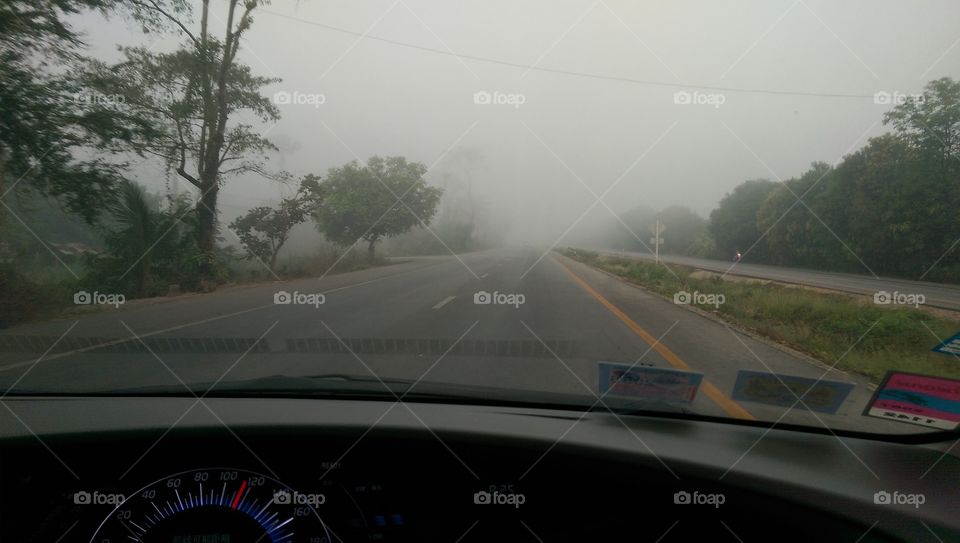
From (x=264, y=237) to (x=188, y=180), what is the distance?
219 inches

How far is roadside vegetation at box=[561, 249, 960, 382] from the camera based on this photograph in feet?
16.8

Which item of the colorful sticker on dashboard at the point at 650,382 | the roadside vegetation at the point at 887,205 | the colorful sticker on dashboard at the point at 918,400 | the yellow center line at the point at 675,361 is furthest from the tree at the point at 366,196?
the colorful sticker on dashboard at the point at 918,400

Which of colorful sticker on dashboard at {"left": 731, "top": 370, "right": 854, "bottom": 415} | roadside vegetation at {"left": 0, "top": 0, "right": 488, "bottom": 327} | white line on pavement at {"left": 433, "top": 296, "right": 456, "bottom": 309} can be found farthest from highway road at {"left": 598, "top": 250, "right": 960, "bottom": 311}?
roadside vegetation at {"left": 0, "top": 0, "right": 488, "bottom": 327}

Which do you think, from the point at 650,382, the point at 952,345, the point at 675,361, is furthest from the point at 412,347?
the point at 952,345

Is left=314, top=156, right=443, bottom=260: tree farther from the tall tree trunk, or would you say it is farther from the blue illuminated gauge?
the blue illuminated gauge

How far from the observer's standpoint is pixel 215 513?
7.93 feet

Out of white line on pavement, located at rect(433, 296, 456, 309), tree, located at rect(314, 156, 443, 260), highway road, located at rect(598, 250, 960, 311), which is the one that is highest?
tree, located at rect(314, 156, 443, 260)

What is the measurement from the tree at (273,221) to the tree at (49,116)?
19.6ft

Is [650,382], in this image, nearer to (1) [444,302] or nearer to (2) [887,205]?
(2) [887,205]

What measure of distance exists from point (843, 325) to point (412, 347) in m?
5.70

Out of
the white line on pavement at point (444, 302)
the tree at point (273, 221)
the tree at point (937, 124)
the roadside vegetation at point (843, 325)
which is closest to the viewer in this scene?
the tree at point (937, 124)

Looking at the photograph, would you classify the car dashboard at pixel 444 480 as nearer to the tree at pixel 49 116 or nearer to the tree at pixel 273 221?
the tree at pixel 49 116

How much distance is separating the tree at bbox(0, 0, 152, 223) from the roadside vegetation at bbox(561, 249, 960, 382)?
1147 centimetres

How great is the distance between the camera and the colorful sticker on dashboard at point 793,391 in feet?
10.4
